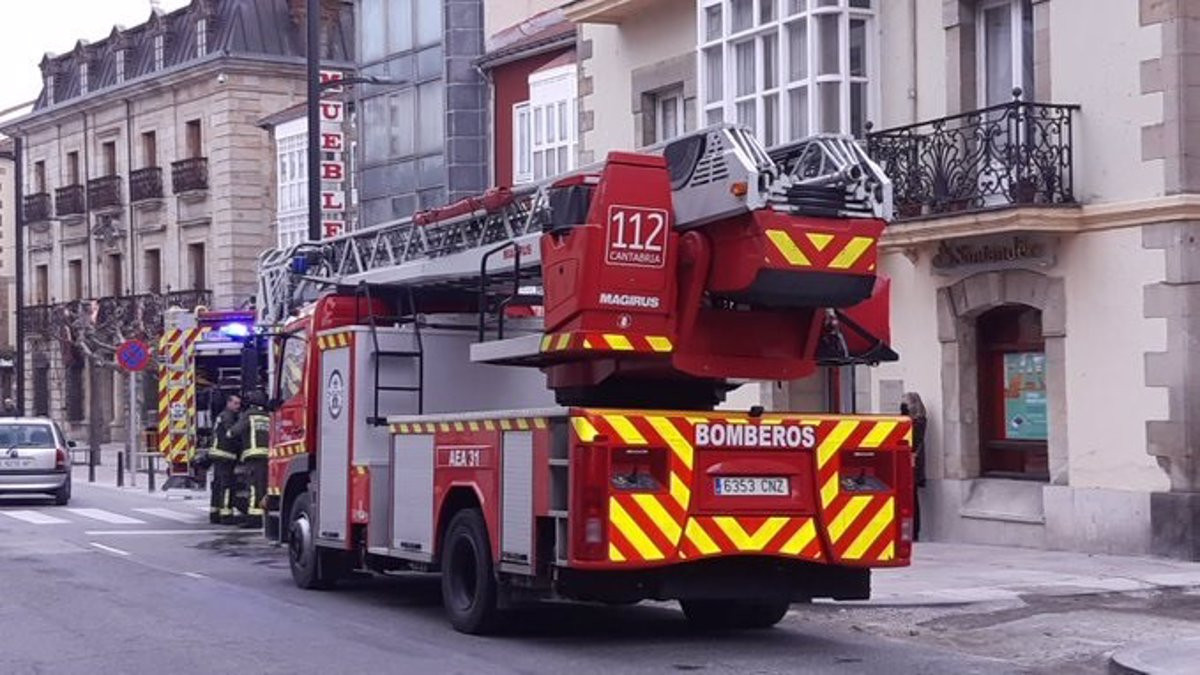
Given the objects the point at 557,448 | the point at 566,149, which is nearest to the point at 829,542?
the point at 557,448

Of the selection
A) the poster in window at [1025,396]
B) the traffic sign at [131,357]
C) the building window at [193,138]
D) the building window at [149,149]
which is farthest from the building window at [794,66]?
the building window at [149,149]

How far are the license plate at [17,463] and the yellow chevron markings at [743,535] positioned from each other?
18.9 meters

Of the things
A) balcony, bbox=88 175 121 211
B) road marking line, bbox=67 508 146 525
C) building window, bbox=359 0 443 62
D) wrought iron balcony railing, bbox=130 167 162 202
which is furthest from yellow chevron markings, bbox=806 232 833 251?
balcony, bbox=88 175 121 211

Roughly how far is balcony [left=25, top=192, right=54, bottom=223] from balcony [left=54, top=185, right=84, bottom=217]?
0.73 m

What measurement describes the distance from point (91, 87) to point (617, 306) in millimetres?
48856

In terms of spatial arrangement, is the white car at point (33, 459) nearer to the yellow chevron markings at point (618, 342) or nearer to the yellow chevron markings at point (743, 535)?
the yellow chevron markings at point (618, 342)

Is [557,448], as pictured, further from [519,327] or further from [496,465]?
[519,327]

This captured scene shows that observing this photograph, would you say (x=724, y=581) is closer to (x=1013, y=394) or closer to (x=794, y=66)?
(x=1013, y=394)

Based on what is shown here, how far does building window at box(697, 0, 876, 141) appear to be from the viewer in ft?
69.4

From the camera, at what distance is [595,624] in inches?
557

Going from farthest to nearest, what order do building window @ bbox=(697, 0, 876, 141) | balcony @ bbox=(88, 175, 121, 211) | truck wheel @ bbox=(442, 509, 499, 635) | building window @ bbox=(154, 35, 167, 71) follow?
balcony @ bbox=(88, 175, 121, 211) → building window @ bbox=(154, 35, 167, 71) → building window @ bbox=(697, 0, 876, 141) → truck wheel @ bbox=(442, 509, 499, 635)

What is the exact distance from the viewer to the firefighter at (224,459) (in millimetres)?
23797

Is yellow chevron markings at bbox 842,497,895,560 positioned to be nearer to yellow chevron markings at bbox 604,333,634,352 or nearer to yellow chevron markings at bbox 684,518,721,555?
yellow chevron markings at bbox 684,518,721,555

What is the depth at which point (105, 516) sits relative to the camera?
26688 mm
